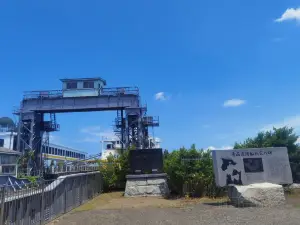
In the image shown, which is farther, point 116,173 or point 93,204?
point 116,173

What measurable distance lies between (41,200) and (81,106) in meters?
28.8

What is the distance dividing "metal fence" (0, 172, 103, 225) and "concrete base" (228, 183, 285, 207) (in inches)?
234

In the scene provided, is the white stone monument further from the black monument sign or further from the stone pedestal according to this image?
the black monument sign

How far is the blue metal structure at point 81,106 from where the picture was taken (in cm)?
3666

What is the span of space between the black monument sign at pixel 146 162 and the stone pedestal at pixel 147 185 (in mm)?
459

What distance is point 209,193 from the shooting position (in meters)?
13.6

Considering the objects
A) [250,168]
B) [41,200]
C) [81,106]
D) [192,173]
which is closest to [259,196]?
[250,168]

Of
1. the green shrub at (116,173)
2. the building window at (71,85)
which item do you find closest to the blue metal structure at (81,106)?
the building window at (71,85)

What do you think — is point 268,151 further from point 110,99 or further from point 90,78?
point 90,78

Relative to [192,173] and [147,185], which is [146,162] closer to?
[147,185]

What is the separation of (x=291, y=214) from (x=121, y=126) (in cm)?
3130

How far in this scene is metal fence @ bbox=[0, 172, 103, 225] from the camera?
664 cm

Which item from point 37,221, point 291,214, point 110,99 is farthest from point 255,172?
point 110,99

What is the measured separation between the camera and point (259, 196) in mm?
10359
